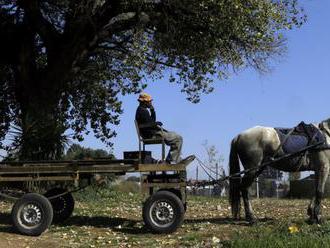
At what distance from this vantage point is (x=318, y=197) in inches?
485

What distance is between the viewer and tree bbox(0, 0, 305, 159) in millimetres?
20125

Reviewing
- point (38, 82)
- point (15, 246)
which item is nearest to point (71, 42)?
point (38, 82)

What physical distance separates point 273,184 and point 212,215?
15.5 meters

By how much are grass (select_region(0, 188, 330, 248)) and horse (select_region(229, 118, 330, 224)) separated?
416 millimetres

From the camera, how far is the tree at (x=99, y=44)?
20125 mm

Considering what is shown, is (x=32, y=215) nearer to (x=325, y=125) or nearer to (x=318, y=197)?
(x=318, y=197)

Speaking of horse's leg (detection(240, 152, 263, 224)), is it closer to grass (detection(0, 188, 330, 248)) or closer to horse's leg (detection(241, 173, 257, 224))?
horse's leg (detection(241, 173, 257, 224))

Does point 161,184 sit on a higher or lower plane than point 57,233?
higher

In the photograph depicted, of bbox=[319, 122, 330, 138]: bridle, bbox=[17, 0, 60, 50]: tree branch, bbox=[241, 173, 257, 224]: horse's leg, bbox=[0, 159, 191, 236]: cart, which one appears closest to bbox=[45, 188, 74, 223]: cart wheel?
bbox=[0, 159, 191, 236]: cart

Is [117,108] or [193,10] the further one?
[117,108]

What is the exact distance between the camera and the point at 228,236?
1094 centimetres

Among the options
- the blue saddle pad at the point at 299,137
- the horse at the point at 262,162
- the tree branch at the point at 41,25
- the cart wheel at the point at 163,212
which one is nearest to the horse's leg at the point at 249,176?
the horse at the point at 262,162

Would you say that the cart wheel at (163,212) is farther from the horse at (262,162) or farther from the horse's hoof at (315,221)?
the horse's hoof at (315,221)

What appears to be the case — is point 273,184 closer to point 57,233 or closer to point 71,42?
point 71,42
